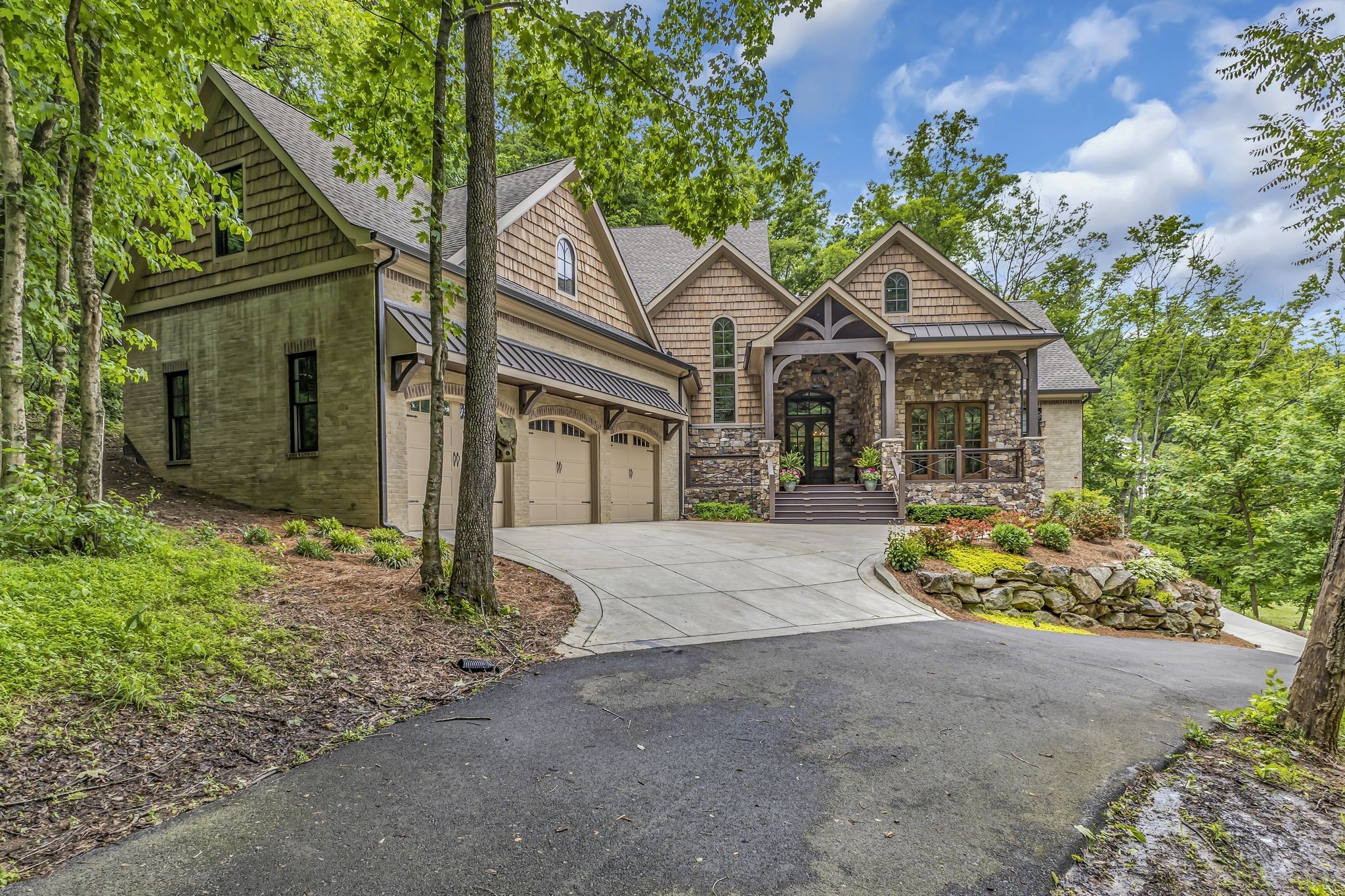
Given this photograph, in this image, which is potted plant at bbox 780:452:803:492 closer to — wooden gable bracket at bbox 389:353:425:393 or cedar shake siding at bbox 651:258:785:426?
cedar shake siding at bbox 651:258:785:426

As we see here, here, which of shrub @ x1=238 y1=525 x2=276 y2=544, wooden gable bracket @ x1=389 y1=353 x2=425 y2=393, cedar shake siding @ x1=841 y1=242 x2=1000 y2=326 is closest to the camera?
shrub @ x1=238 y1=525 x2=276 y2=544

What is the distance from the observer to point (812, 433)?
20.2 m

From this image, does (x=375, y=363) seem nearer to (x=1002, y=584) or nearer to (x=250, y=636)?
(x=250, y=636)

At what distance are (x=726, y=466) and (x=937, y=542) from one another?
8.86 metres

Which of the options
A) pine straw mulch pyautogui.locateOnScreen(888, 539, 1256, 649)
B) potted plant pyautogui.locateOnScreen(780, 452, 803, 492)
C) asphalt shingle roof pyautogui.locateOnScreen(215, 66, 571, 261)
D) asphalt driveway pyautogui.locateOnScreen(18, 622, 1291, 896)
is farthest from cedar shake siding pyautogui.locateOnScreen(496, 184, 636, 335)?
asphalt driveway pyautogui.locateOnScreen(18, 622, 1291, 896)

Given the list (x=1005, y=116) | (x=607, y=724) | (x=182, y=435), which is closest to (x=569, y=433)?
(x=182, y=435)

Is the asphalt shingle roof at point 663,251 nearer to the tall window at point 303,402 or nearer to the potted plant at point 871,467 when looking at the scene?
the potted plant at point 871,467

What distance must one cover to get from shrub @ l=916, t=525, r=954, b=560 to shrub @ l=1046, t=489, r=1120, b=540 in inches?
182

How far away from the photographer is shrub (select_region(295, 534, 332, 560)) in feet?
23.7

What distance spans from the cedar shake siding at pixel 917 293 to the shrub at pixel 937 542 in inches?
410

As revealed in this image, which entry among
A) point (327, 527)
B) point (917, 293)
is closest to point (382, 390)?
point (327, 527)

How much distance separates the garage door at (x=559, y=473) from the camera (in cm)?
1273

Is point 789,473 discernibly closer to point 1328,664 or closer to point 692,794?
point 1328,664

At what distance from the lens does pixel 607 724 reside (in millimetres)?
3832
